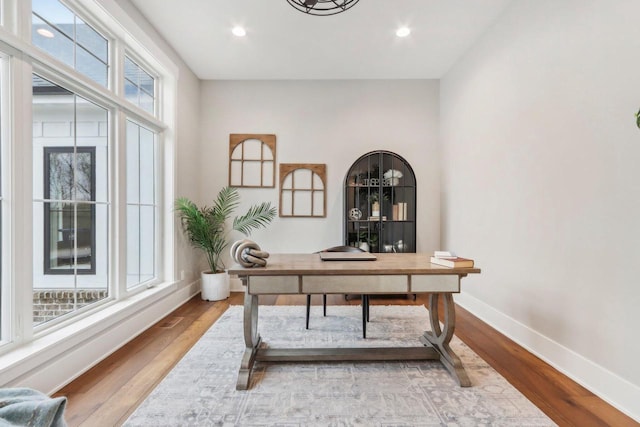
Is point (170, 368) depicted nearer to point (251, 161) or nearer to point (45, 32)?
point (45, 32)

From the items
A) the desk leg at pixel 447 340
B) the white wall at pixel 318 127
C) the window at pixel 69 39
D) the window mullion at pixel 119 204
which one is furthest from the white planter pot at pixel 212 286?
the desk leg at pixel 447 340

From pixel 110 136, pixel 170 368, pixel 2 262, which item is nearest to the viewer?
pixel 2 262

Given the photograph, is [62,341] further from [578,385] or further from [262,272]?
[578,385]

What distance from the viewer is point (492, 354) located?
2266 millimetres

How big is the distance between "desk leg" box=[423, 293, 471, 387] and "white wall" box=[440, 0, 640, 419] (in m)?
0.76

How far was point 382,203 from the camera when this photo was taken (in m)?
3.88

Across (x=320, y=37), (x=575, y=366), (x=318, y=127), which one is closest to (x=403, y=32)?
(x=320, y=37)

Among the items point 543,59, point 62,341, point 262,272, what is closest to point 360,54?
point 543,59

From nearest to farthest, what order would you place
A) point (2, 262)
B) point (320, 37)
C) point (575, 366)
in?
point (2, 262) < point (575, 366) < point (320, 37)

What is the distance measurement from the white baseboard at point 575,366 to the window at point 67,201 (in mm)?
3397

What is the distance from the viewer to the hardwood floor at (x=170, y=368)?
1.57 m

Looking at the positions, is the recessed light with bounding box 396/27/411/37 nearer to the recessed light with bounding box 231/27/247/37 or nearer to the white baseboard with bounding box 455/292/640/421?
the recessed light with bounding box 231/27/247/37

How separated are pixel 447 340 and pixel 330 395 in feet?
2.92

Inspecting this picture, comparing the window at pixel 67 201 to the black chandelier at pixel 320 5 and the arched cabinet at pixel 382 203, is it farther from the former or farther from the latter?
the arched cabinet at pixel 382 203
